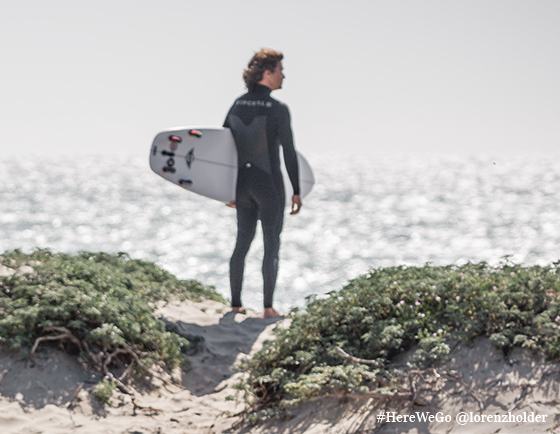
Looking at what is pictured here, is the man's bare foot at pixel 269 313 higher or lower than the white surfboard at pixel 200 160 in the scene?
lower

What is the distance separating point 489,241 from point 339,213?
77.0ft

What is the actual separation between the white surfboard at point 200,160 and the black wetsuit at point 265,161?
→ 1.75 ft

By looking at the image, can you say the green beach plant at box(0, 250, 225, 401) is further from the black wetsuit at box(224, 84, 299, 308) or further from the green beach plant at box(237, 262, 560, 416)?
the black wetsuit at box(224, 84, 299, 308)

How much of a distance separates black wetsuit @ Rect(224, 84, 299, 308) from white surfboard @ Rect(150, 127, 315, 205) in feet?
1.75

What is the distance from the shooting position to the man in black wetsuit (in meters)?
10.5

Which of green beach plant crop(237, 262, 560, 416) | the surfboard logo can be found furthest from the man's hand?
green beach plant crop(237, 262, 560, 416)

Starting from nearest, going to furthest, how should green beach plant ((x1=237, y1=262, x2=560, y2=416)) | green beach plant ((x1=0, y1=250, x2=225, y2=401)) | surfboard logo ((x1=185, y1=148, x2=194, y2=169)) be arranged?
1. green beach plant ((x1=237, y1=262, x2=560, y2=416))
2. green beach plant ((x1=0, y1=250, x2=225, y2=401))
3. surfboard logo ((x1=185, y1=148, x2=194, y2=169))

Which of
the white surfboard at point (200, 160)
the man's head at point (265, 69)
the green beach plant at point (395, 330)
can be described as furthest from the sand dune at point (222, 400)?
the man's head at point (265, 69)

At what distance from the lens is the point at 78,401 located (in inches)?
300

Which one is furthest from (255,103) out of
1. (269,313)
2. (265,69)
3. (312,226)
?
(312,226)

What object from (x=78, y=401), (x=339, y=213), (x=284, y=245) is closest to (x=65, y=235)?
(x=284, y=245)

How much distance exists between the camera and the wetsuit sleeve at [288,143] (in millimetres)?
10430

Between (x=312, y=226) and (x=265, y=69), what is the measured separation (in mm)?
66113

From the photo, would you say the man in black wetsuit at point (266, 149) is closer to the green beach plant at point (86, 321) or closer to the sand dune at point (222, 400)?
the sand dune at point (222, 400)
